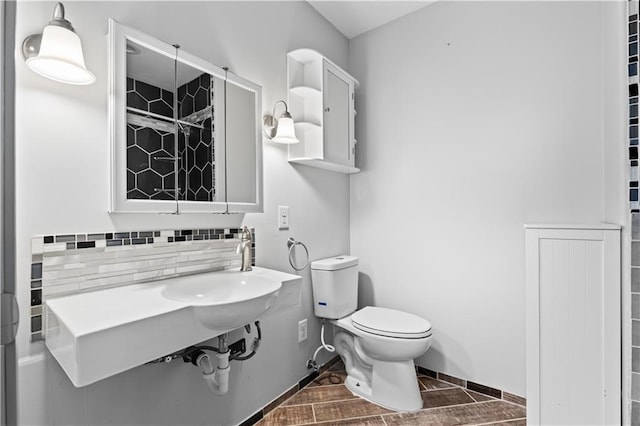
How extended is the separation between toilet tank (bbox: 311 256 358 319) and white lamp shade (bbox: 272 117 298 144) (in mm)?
767

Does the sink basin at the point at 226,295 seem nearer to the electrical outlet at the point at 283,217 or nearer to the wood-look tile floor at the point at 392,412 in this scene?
the electrical outlet at the point at 283,217

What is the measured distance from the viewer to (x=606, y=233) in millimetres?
1362

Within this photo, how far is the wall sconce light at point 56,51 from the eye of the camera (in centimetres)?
94

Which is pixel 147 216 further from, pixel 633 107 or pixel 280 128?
pixel 633 107

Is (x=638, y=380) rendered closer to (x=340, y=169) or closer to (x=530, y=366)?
(x=530, y=366)

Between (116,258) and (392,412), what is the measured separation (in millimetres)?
1533

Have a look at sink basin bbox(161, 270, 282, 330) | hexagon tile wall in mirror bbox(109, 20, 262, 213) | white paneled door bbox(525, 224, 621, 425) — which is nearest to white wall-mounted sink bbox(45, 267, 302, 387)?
sink basin bbox(161, 270, 282, 330)

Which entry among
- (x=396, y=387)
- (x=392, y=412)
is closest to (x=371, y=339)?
(x=396, y=387)

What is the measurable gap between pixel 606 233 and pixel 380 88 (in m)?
1.57

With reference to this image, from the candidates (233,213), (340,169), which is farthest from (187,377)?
(340,169)

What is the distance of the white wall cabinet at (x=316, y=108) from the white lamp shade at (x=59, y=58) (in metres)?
1.08

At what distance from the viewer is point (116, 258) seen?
3.83 feet

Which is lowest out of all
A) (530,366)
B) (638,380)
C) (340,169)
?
(530,366)

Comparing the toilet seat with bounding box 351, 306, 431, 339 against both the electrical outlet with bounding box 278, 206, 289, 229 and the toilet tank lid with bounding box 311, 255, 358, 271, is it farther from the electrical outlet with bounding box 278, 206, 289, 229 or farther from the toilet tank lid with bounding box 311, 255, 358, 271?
the electrical outlet with bounding box 278, 206, 289, 229
